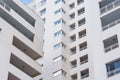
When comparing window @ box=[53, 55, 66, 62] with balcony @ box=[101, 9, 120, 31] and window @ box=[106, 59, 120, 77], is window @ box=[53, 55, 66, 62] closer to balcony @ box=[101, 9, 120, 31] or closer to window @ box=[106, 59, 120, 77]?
balcony @ box=[101, 9, 120, 31]

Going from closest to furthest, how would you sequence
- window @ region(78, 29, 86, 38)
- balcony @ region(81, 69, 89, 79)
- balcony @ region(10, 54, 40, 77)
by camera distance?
balcony @ region(10, 54, 40, 77), balcony @ region(81, 69, 89, 79), window @ region(78, 29, 86, 38)

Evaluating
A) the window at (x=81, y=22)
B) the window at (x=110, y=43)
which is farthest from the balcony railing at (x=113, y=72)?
the window at (x=81, y=22)

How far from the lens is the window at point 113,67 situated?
3497cm

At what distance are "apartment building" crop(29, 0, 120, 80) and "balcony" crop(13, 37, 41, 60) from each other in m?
4.62

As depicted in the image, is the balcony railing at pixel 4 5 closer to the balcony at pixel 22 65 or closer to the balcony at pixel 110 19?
the balcony at pixel 22 65

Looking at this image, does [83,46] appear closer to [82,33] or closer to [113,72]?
[82,33]

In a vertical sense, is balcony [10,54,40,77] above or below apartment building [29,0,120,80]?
below

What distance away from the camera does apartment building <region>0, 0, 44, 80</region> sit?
3803cm

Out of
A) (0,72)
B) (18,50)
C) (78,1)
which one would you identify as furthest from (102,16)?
(78,1)

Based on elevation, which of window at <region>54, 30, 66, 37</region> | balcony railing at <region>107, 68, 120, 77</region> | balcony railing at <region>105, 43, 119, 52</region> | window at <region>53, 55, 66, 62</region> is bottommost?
balcony railing at <region>107, 68, 120, 77</region>

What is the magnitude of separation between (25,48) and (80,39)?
34.5 ft

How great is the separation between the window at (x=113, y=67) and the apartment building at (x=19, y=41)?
9870 millimetres

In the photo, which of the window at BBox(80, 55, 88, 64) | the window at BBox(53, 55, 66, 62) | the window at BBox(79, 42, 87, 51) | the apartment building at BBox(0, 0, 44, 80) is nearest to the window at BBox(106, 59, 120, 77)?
the apartment building at BBox(0, 0, 44, 80)

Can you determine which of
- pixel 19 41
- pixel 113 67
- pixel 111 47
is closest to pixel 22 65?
pixel 19 41
